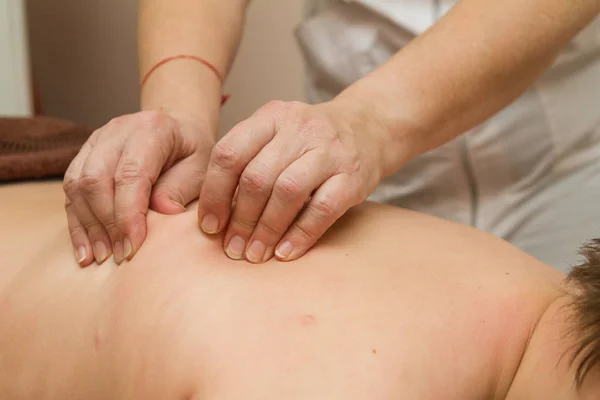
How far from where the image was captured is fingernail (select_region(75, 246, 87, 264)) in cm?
69

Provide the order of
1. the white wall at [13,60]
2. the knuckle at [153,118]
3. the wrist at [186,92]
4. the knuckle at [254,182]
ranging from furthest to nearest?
the white wall at [13,60], the wrist at [186,92], the knuckle at [153,118], the knuckle at [254,182]

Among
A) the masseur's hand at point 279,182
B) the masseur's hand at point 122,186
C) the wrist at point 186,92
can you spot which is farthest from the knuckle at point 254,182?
the wrist at point 186,92

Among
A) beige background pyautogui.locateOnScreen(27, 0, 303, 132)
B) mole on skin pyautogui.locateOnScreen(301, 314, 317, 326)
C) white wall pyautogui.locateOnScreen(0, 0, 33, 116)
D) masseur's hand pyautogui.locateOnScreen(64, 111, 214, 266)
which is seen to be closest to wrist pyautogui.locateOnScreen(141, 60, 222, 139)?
masseur's hand pyautogui.locateOnScreen(64, 111, 214, 266)

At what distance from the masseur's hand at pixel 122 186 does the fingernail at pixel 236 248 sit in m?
0.10

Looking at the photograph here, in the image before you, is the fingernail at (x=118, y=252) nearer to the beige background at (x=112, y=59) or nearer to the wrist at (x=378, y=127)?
the wrist at (x=378, y=127)

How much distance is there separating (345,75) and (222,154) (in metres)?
0.53

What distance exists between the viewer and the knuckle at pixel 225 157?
62 cm

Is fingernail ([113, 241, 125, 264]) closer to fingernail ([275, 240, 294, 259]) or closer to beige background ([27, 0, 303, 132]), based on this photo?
fingernail ([275, 240, 294, 259])

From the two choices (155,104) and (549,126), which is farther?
(549,126)

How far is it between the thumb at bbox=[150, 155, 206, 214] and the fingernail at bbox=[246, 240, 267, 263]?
0.38 feet

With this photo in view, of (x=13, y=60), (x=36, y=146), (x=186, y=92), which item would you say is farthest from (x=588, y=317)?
(x=13, y=60)

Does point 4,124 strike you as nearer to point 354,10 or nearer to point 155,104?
point 155,104

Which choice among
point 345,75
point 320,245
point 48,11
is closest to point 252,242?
point 320,245

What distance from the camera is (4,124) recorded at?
1146mm
